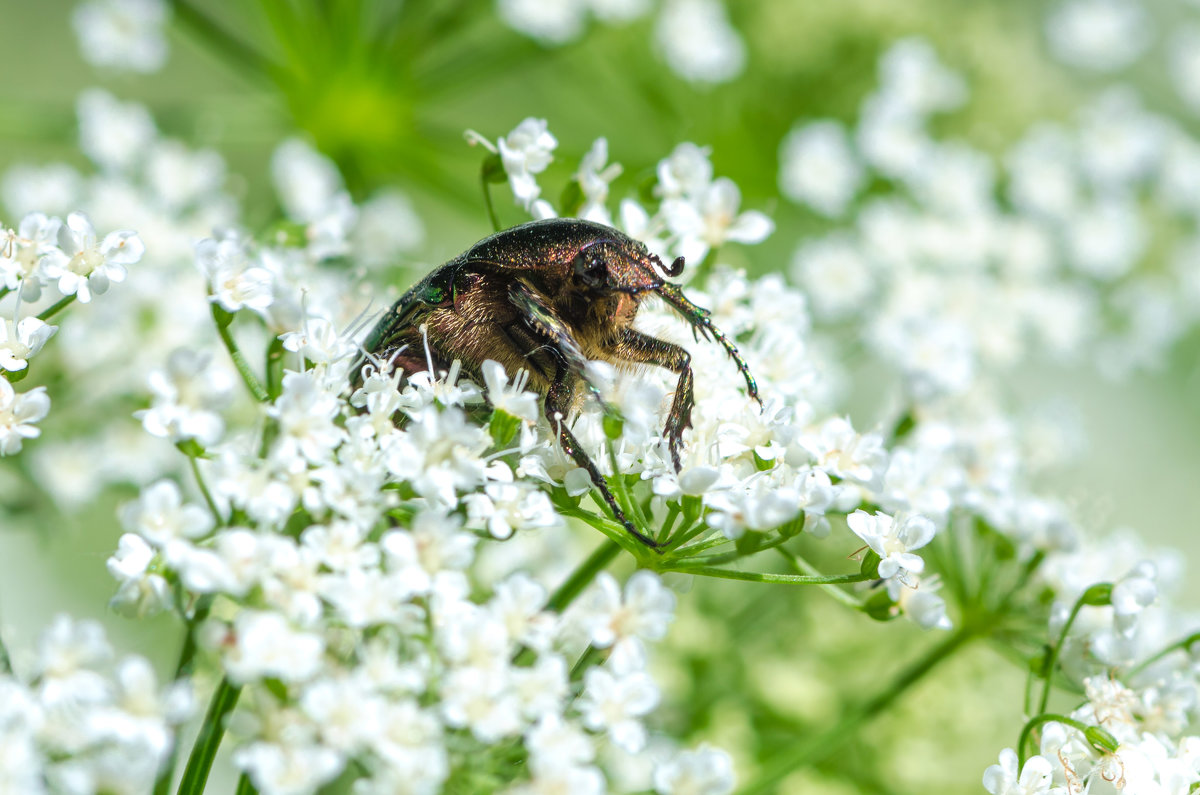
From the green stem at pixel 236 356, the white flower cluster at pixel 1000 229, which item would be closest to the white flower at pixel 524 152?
the green stem at pixel 236 356

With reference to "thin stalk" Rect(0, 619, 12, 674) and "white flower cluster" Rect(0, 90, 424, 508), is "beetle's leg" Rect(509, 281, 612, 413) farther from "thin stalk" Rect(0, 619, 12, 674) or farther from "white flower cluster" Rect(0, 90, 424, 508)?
"thin stalk" Rect(0, 619, 12, 674)

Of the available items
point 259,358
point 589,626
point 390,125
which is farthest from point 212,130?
point 589,626

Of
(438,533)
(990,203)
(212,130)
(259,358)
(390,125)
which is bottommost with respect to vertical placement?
(438,533)

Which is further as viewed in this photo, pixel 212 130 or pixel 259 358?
pixel 212 130

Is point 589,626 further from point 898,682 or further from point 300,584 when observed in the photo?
point 898,682

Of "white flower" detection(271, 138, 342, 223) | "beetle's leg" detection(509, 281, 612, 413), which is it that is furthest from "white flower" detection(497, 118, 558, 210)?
"white flower" detection(271, 138, 342, 223)

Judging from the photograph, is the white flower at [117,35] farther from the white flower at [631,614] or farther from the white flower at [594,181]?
the white flower at [631,614]

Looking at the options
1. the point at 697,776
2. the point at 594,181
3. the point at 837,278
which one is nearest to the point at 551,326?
the point at 594,181
